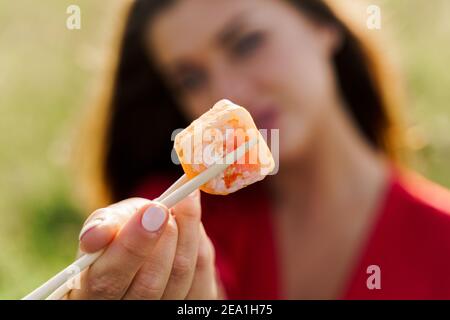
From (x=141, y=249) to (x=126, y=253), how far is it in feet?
0.08

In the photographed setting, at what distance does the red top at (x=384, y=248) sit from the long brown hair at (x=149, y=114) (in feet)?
0.57

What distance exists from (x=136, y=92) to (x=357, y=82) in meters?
0.71

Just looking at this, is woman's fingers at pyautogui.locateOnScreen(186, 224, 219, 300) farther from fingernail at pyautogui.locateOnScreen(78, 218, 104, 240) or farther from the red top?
the red top

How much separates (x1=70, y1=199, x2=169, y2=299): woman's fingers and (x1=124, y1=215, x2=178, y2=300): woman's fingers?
18 mm

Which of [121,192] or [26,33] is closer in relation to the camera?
[121,192]

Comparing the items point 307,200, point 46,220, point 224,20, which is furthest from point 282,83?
point 46,220

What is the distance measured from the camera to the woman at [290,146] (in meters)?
1.60

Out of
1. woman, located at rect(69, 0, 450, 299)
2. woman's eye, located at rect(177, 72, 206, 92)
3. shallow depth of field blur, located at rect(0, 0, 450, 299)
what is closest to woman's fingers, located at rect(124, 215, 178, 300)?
woman, located at rect(69, 0, 450, 299)

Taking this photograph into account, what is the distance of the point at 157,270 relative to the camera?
0.90 metres

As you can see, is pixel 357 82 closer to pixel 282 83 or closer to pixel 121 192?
pixel 282 83

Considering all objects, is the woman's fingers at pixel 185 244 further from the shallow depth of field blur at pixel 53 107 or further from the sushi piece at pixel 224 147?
the shallow depth of field blur at pixel 53 107

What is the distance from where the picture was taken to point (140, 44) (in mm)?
1753

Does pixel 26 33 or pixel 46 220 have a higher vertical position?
pixel 26 33
